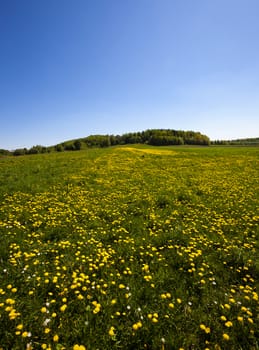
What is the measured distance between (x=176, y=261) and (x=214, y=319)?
165 cm

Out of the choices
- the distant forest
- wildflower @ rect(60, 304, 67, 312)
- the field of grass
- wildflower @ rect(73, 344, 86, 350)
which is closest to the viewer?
wildflower @ rect(73, 344, 86, 350)

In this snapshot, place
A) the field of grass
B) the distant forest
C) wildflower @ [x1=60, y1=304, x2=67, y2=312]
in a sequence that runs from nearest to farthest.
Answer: the field of grass, wildflower @ [x1=60, y1=304, x2=67, y2=312], the distant forest

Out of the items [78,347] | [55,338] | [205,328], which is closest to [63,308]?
[55,338]

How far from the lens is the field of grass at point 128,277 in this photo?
3.04m

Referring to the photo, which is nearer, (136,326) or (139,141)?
(136,326)

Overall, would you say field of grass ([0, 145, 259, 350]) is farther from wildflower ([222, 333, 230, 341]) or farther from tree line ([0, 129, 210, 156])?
tree line ([0, 129, 210, 156])

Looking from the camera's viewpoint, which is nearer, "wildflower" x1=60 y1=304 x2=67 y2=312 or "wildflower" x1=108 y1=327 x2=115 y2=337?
"wildflower" x1=108 y1=327 x2=115 y2=337

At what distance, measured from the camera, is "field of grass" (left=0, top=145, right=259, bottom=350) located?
119 inches

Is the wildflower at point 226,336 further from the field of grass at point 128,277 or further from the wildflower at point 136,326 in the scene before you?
the wildflower at point 136,326

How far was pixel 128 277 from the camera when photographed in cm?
431

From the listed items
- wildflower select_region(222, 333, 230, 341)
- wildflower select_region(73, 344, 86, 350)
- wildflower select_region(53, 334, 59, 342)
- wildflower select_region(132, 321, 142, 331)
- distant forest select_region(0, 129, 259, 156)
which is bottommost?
wildflower select_region(222, 333, 230, 341)

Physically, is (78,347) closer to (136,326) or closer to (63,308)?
(63,308)

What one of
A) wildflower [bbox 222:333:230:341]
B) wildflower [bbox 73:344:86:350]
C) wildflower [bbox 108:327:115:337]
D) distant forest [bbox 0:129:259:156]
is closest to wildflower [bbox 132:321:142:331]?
wildflower [bbox 108:327:115:337]

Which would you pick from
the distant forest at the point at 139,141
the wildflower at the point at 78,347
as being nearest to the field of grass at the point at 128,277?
the wildflower at the point at 78,347
